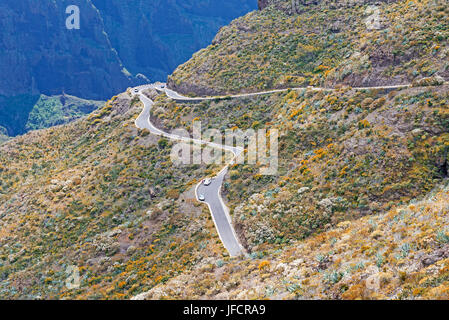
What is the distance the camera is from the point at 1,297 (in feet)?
112

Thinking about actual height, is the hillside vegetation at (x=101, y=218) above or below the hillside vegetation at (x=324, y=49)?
below

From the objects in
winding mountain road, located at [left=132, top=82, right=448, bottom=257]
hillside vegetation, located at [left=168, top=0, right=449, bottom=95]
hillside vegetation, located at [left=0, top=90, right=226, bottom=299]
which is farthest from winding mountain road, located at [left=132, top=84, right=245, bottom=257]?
hillside vegetation, located at [left=168, top=0, right=449, bottom=95]

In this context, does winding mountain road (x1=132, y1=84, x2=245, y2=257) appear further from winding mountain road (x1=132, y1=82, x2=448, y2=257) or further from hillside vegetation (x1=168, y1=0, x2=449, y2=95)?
hillside vegetation (x1=168, y1=0, x2=449, y2=95)

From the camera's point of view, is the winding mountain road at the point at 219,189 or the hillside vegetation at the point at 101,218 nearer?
the winding mountain road at the point at 219,189

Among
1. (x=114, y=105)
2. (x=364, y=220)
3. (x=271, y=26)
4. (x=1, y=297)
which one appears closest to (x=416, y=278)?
(x=364, y=220)

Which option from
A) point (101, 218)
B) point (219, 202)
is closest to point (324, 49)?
point (219, 202)

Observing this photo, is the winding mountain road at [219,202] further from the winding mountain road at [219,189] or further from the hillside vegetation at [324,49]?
the hillside vegetation at [324,49]

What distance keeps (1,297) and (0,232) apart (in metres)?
14.9

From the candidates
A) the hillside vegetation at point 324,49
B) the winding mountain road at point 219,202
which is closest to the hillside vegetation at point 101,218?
the winding mountain road at point 219,202

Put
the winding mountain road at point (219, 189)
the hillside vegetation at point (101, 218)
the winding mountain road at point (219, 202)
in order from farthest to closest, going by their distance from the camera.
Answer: the hillside vegetation at point (101, 218)
the winding mountain road at point (219, 189)
the winding mountain road at point (219, 202)

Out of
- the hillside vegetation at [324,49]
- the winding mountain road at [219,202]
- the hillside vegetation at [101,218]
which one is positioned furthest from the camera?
the hillside vegetation at [324,49]

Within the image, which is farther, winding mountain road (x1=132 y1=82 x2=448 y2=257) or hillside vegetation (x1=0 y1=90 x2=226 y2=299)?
hillside vegetation (x1=0 y1=90 x2=226 y2=299)

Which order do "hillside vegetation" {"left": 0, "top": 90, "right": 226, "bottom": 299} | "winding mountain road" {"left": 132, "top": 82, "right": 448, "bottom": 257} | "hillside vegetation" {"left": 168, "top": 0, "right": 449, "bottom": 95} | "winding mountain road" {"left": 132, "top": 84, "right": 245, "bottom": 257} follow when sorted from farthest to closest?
"hillside vegetation" {"left": 168, "top": 0, "right": 449, "bottom": 95}
"hillside vegetation" {"left": 0, "top": 90, "right": 226, "bottom": 299}
"winding mountain road" {"left": 132, "top": 82, "right": 448, "bottom": 257}
"winding mountain road" {"left": 132, "top": 84, "right": 245, "bottom": 257}
